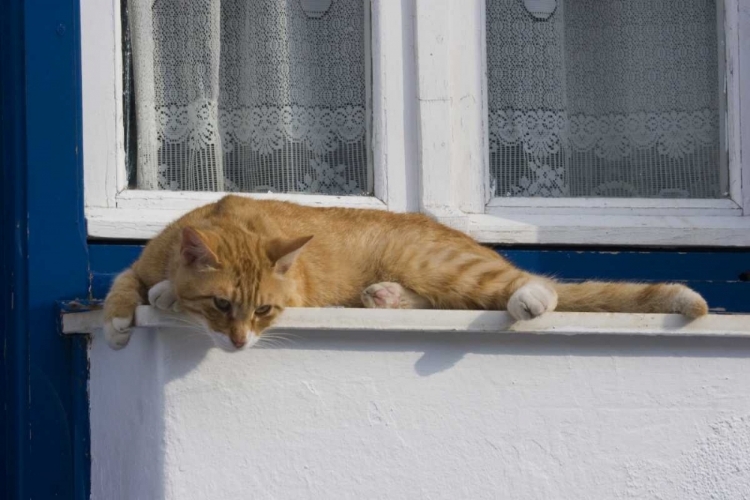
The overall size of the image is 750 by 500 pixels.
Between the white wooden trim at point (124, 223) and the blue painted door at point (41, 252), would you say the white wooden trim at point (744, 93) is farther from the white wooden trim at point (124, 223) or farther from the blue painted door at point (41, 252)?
the blue painted door at point (41, 252)

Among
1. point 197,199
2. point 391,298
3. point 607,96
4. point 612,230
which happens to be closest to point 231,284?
point 391,298

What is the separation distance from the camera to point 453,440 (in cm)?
309

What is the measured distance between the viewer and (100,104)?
376cm

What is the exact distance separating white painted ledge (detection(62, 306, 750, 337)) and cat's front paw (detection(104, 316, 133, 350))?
0.05 m

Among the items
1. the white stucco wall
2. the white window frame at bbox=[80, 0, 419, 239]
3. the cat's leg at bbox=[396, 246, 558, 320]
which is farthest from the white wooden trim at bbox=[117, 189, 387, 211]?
the white stucco wall

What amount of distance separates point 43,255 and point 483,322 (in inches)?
58.8

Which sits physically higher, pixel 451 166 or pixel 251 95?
pixel 251 95

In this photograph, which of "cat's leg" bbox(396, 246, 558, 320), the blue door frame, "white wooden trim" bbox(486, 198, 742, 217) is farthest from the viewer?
"white wooden trim" bbox(486, 198, 742, 217)

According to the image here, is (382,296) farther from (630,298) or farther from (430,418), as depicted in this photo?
(630,298)

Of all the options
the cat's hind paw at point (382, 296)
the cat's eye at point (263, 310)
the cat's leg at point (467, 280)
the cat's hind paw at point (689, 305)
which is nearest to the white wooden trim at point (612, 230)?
the cat's leg at point (467, 280)

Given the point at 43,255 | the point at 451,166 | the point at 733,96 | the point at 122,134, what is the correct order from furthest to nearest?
1. the point at 733,96
2. the point at 451,166
3. the point at 122,134
4. the point at 43,255

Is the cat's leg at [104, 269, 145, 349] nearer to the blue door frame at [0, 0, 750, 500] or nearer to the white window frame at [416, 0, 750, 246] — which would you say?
the blue door frame at [0, 0, 750, 500]

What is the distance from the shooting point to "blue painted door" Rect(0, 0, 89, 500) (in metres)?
3.55

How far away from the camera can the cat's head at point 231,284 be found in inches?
116
